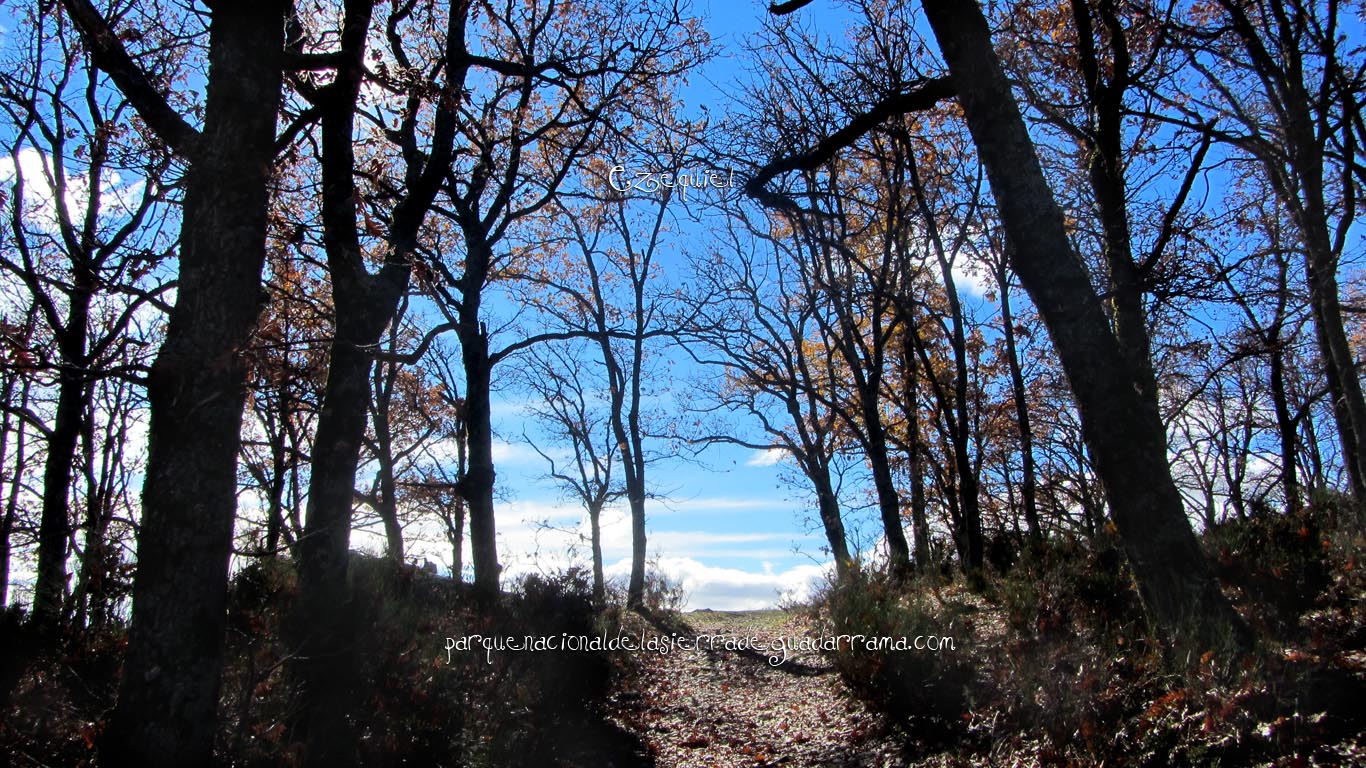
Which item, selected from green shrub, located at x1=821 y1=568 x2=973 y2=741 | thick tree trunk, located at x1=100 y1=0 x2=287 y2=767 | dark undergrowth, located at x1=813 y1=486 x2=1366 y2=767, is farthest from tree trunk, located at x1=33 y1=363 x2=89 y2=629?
dark undergrowth, located at x1=813 y1=486 x2=1366 y2=767

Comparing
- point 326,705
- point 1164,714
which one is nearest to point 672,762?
point 326,705

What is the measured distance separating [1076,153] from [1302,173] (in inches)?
111

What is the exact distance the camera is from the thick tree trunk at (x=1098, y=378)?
4578 millimetres

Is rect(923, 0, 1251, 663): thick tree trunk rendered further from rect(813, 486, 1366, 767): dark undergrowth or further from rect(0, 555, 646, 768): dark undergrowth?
rect(0, 555, 646, 768): dark undergrowth

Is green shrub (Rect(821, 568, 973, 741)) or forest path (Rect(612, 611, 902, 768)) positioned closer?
green shrub (Rect(821, 568, 973, 741))

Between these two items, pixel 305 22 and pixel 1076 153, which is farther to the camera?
pixel 1076 153

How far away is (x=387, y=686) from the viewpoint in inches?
233

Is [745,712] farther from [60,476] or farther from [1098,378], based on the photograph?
[60,476]

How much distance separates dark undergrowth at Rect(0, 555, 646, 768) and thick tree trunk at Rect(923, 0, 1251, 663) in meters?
4.18

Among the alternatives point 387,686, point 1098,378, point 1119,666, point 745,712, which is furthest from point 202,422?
point 745,712

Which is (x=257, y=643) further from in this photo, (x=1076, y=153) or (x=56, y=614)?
(x=1076, y=153)

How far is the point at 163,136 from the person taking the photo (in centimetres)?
466

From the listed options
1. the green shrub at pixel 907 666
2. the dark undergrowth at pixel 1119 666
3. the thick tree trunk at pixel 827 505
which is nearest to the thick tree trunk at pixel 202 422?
the dark undergrowth at pixel 1119 666

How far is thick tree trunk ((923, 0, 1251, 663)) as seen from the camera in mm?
4578
